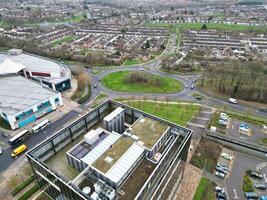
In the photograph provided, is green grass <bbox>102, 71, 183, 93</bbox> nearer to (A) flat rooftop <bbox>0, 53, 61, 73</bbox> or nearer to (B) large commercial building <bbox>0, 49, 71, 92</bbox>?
(B) large commercial building <bbox>0, 49, 71, 92</bbox>

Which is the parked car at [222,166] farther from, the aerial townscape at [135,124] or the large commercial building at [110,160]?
the large commercial building at [110,160]

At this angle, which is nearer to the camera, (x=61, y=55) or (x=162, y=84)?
(x=162, y=84)

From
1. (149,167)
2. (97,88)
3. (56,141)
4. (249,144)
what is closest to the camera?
(149,167)

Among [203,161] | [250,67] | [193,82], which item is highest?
[250,67]

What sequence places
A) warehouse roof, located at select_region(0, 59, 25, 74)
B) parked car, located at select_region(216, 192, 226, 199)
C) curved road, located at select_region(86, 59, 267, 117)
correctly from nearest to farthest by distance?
parked car, located at select_region(216, 192, 226, 199), curved road, located at select_region(86, 59, 267, 117), warehouse roof, located at select_region(0, 59, 25, 74)

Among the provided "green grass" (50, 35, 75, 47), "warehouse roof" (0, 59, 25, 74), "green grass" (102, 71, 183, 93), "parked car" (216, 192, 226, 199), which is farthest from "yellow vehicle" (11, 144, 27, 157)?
"green grass" (50, 35, 75, 47)

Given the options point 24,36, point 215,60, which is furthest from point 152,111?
point 24,36

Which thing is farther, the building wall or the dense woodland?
the dense woodland

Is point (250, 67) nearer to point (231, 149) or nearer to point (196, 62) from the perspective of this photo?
point (196, 62)
